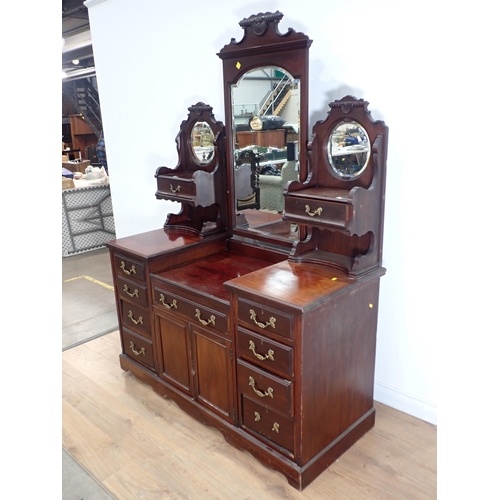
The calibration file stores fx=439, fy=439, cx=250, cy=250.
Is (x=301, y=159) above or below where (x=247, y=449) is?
above

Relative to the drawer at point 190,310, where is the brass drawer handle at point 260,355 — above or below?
below

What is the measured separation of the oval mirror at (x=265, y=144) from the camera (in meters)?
1.96

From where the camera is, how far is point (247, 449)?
6.23ft

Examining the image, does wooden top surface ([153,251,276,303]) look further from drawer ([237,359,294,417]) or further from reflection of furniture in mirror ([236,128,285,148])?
reflection of furniture in mirror ([236,128,285,148])

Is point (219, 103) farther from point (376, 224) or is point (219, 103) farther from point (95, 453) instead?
point (95, 453)

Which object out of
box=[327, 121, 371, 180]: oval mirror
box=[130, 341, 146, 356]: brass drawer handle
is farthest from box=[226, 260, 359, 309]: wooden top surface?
box=[130, 341, 146, 356]: brass drawer handle

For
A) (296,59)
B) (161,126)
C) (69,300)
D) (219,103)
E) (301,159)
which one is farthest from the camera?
(69,300)

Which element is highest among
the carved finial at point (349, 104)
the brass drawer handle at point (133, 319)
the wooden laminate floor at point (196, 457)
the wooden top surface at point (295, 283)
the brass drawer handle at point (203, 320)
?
the carved finial at point (349, 104)

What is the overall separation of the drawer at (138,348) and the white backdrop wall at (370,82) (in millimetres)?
955

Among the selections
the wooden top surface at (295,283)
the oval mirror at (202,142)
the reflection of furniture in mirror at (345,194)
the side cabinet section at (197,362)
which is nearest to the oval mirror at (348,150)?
the reflection of furniture in mirror at (345,194)

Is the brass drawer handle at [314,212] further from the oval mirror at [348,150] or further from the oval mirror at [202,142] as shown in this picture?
the oval mirror at [202,142]

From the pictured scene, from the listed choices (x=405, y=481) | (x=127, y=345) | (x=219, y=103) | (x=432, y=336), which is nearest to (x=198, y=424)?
(x=127, y=345)

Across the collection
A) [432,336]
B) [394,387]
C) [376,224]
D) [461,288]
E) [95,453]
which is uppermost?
[461,288]

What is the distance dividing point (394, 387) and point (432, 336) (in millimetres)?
368
